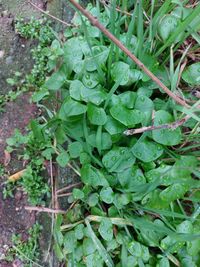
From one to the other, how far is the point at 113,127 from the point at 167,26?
440 millimetres

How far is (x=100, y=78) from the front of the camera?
60.8 inches

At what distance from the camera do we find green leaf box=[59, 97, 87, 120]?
1.49 m

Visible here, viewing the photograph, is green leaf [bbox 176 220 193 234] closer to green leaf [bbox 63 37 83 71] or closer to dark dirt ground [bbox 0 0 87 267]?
dark dirt ground [bbox 0 0 87 267]

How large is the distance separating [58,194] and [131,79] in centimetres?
55

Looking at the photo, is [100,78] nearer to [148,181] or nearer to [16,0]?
[148,181]

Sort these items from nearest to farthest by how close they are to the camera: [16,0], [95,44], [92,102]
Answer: [92,102]
[95,44]
[16,0]

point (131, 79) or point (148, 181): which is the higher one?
point (131, 79)

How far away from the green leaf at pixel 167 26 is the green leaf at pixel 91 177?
0.57 meters

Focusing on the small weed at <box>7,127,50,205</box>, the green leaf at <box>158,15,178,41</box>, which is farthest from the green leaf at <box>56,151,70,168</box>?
the green leaf at <box>158,15,178,41</box>

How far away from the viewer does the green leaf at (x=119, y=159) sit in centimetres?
151

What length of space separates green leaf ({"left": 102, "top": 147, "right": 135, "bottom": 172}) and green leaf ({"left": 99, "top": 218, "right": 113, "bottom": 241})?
0.62ft

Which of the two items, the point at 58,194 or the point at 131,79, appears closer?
the point at 131,79

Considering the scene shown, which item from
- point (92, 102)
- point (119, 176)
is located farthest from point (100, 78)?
point (119, 176)

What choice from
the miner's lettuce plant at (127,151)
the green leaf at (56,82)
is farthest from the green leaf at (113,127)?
the green leaf at (56,82)
